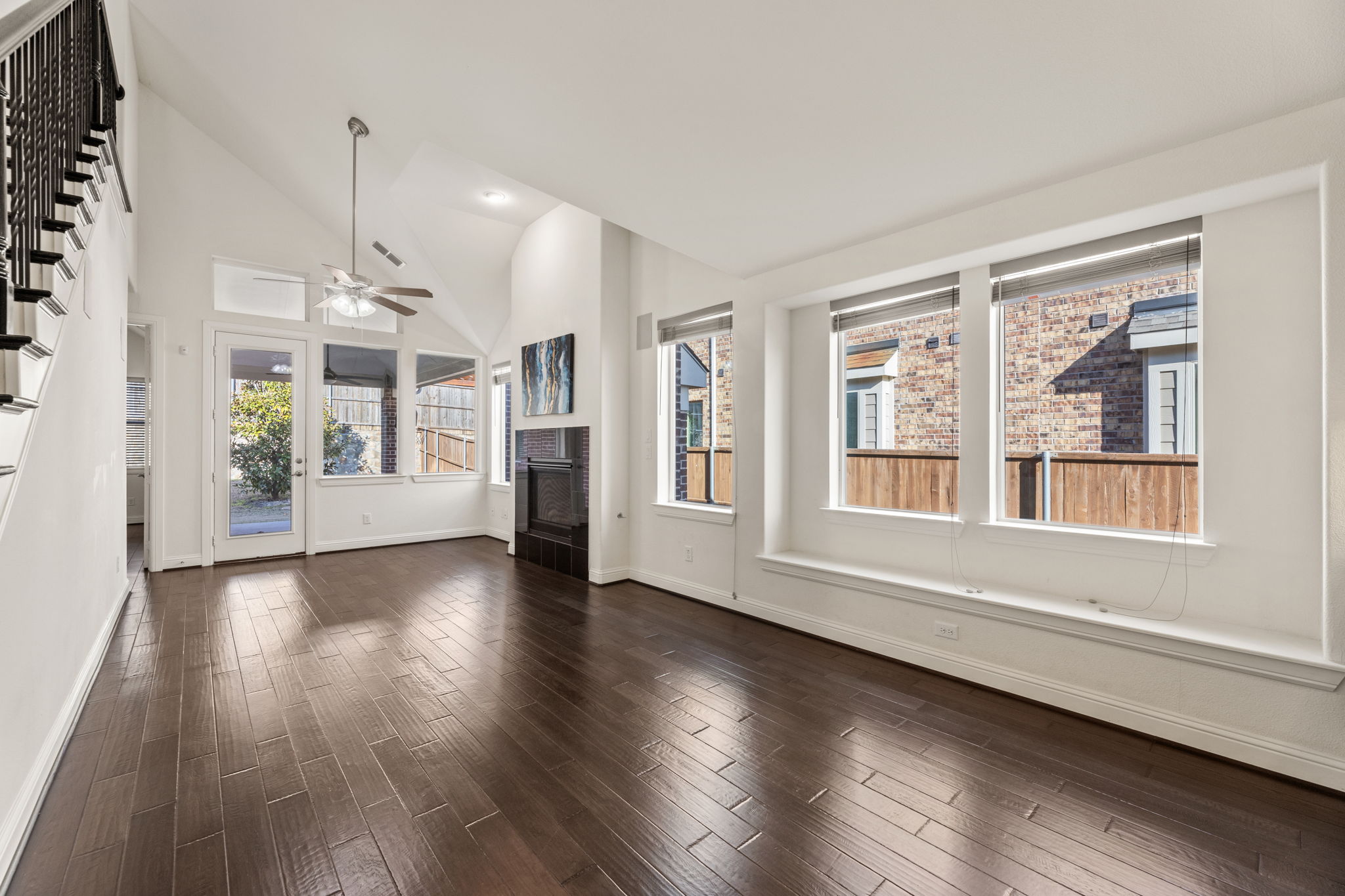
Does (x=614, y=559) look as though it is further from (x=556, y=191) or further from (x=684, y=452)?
(x=556, y=191)

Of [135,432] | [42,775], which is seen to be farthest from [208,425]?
[42,775]

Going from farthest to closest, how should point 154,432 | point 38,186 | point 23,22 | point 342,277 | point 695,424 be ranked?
point 154,432 < point 695,424 < point 342,277 < point 38,186 < point 23,22

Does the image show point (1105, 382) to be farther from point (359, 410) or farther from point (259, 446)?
point (259, 446)

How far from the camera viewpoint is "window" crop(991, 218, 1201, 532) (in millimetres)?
2660

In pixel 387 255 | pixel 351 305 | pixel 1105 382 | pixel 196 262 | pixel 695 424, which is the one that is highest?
pixel 387 255

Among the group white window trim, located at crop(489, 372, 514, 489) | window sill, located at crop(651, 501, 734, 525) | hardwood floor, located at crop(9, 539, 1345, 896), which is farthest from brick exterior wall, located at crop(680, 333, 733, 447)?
white window trim, located at crop(489, 372, 514, 489)

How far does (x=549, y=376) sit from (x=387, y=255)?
8.21 ft

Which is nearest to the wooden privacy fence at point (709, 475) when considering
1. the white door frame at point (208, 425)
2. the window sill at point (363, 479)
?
the window sill at point (363, 479)

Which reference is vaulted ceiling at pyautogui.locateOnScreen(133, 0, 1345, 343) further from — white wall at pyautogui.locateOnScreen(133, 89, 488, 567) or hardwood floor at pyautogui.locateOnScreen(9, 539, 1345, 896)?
hardwood floor at pyautogui.locateOnScreen(9, 539, 1345, 896)

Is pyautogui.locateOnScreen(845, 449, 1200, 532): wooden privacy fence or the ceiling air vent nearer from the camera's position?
pyautogui.locateOnScreen(845, 449, 1200, 532): wooden privacy fence

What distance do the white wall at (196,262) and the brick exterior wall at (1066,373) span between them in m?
6.14

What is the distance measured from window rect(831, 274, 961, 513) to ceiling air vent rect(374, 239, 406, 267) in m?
4.92

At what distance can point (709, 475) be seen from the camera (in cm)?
475

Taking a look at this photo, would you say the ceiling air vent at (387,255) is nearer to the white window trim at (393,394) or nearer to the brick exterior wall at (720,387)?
the white window trim at (393,394)
